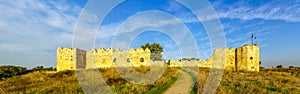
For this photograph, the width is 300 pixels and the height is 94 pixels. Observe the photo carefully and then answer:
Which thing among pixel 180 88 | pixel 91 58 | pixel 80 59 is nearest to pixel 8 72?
pixel 80 59

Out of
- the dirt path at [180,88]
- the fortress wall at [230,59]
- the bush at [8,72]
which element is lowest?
the bush at [8,72]

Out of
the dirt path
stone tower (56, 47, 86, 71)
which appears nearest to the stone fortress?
stone tower (56, 47, 86, 71)

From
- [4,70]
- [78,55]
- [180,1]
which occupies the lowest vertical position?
[4,70]

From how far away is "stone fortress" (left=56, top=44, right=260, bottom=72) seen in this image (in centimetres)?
3366

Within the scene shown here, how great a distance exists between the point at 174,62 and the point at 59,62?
20.0 meters

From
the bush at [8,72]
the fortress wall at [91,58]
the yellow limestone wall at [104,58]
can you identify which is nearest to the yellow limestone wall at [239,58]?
the yellow limestone wall at [104,58]

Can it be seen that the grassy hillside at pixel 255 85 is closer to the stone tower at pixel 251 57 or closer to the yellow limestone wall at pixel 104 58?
the stone tower at pixel 251 57

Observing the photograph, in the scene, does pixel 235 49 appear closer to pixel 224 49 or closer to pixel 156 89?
pixel 224 49

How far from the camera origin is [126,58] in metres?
35.2

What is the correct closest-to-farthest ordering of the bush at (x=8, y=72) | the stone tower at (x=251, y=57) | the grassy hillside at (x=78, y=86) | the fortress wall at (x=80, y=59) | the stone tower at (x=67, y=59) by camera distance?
the grassy hillside at (x=78, y=86) < the stone tower at (x=251, y=57) < the bush at (x=8, y=72) < the stone tower at (x=67, y=59) < the fortress wall at (x=80, y=59)

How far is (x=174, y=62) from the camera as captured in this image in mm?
41281

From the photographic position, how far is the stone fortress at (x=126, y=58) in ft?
110

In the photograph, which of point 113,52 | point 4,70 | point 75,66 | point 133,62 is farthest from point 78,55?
point 4,70

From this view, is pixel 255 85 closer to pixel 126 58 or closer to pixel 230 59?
pixel 230 59
